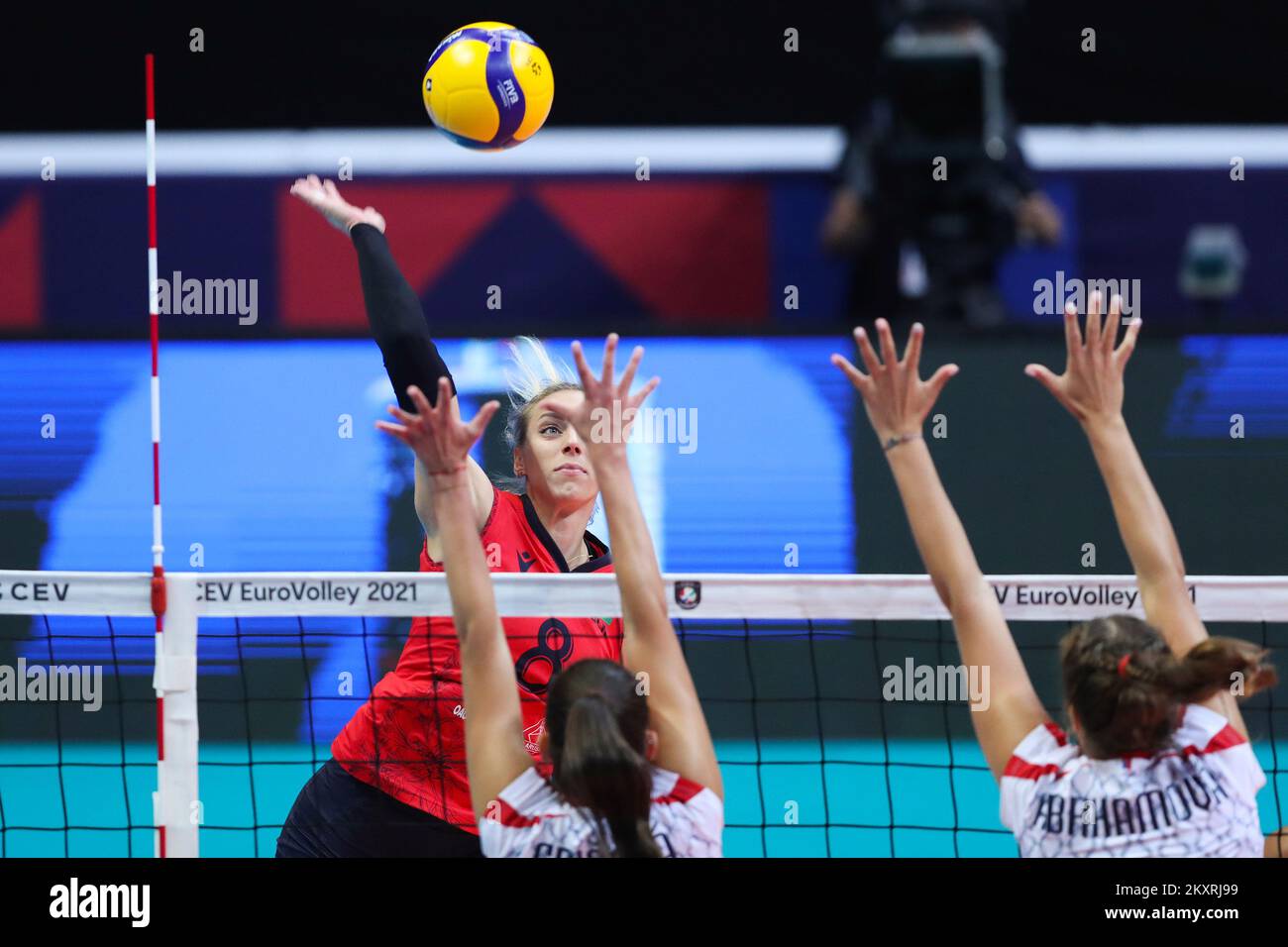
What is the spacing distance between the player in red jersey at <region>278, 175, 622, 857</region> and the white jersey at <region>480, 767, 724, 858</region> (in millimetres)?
839

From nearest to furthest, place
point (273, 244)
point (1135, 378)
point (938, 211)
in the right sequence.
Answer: point (1135, 378)
point (938, 211)
point (273, 244)

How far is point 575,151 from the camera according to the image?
1049cm

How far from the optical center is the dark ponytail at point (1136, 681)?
10.8 ft

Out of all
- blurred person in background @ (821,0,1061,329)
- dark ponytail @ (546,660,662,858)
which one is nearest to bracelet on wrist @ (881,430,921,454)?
dark ponytail @ (546,660,662,858)

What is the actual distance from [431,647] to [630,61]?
710 cm

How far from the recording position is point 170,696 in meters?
4.33

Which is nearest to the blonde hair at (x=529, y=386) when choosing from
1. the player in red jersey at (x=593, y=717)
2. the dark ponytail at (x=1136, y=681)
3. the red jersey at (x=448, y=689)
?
the red jersey at (x=448, y=689)

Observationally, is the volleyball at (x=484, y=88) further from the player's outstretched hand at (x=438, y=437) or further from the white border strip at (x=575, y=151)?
the white border strip at (x=575, y=151)

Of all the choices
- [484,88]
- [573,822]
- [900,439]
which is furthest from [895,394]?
[484,88]

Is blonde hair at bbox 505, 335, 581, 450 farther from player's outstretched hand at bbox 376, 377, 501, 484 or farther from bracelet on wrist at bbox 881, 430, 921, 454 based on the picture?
bracelet on wrist at bbox 881, 430, 921, 454

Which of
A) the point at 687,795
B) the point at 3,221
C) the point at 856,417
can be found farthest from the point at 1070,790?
the point at 3,221

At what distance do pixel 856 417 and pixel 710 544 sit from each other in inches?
34.2

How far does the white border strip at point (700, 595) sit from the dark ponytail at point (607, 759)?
1.05m

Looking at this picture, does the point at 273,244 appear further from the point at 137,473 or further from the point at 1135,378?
the point at 1135,378
